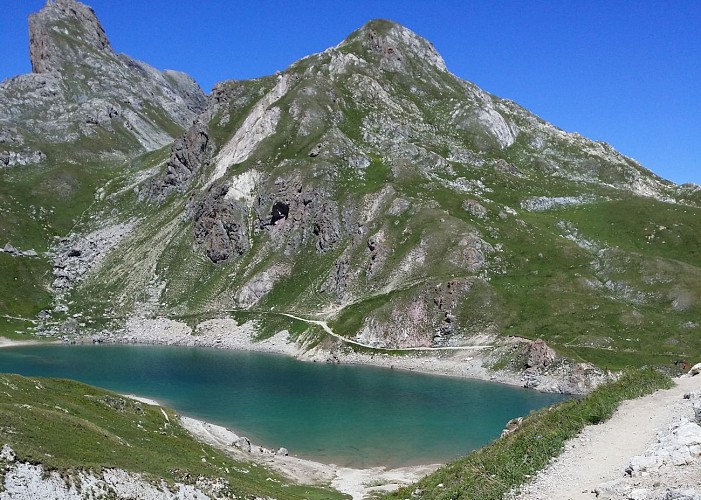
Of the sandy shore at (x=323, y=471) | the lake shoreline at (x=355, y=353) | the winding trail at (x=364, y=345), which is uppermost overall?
the winding trail at (x=364, y=345)

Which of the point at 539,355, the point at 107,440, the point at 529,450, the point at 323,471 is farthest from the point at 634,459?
the point at 539,355

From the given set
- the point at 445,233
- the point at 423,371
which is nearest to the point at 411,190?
the point at 445,233

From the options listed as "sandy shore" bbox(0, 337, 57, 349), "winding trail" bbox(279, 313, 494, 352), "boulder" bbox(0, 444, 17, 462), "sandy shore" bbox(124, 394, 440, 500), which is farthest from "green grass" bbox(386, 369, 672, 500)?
"sandy shore" bbox(0, 337, 57, 349)

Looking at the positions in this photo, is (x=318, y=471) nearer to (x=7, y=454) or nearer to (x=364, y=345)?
(x=7, y=454)

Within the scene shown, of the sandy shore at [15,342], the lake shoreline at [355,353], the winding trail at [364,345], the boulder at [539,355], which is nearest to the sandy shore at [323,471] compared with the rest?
the lake shoreline at [355,353]

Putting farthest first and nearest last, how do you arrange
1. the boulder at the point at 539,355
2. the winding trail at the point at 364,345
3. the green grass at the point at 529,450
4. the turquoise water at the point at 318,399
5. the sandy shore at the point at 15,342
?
the sandy shore at the point at 15,342 < the winding trail at the point at 364,345 < the boulder at the point at 539,355 < the turquoise water at the point at 318,399 < the green grass at the point at 529,450

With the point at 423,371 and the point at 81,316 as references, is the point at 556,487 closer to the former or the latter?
the point at 423,371

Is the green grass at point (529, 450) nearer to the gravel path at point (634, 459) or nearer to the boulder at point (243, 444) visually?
the gravel path at point (634, 459)

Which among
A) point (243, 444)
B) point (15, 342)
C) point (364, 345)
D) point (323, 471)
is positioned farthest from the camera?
point (15, 342)
